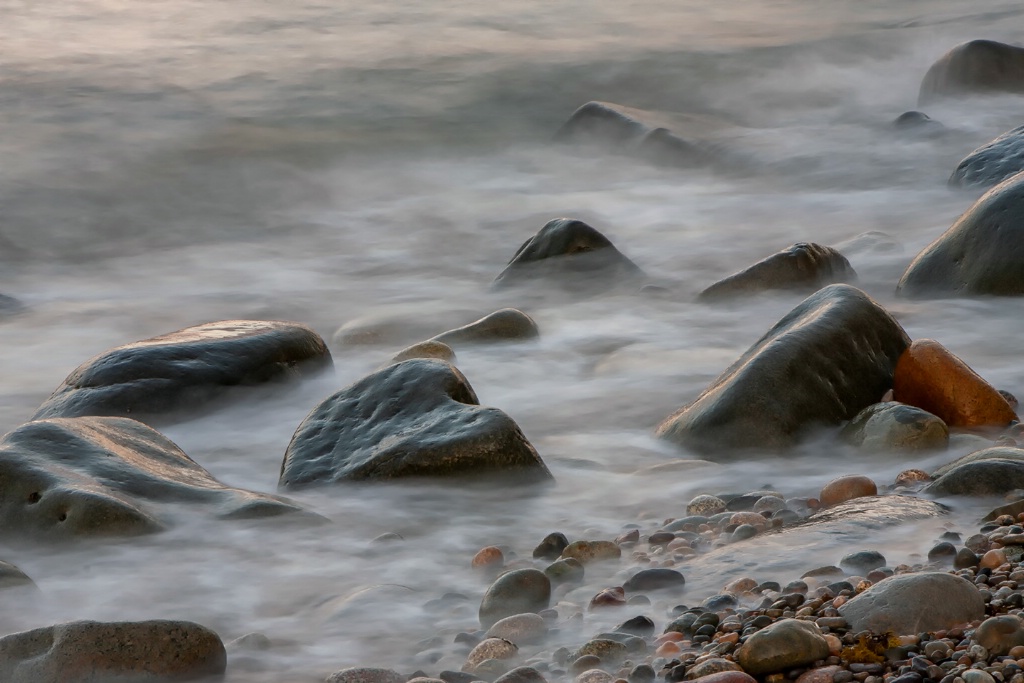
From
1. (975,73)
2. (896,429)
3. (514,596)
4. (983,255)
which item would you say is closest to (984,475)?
(896,429)

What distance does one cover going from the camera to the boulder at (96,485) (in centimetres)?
311

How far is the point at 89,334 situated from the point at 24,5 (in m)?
8.72

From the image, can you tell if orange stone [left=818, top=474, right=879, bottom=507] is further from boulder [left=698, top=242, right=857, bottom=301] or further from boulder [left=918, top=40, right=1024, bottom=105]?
boulder [left=918, top=40, right=1024, bottom=105]

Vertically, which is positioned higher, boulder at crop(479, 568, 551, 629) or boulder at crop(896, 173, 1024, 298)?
boulder at crop(896, 173, 1024, 298)

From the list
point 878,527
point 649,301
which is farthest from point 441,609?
point 649,301

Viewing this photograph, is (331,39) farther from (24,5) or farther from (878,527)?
(878,527)

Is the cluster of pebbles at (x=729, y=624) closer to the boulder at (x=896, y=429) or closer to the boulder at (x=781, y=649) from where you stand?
the boulder at (x=781, y=649)

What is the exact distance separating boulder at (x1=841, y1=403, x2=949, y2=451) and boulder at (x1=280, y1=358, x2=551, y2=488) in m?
0.94

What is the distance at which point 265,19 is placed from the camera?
42.4 feet

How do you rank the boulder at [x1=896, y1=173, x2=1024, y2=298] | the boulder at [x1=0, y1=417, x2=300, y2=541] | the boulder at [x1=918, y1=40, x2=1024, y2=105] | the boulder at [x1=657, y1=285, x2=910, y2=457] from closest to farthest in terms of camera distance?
the boulder at [x1=0, y1=417, x2=300, y2=541] < the boulder at [x1=657, y1=285, x2=910, y2=457] < the boulder at [x1=896, y1=173, x2=1024, y2=298] < the boulder at [x1=918, y1=40, x2=1024, y2=105]

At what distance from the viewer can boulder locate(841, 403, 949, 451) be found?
347cm

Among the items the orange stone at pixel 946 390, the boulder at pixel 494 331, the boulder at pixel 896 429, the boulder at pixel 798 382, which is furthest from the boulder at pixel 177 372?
the orange stone at pixel 946 390

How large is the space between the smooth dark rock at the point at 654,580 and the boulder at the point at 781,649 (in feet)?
1.60

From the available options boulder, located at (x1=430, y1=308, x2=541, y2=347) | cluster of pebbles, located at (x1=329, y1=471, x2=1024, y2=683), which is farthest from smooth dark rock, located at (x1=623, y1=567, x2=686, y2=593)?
boulder, located at (x1=430, y1=308, x2=541, y2=347)
